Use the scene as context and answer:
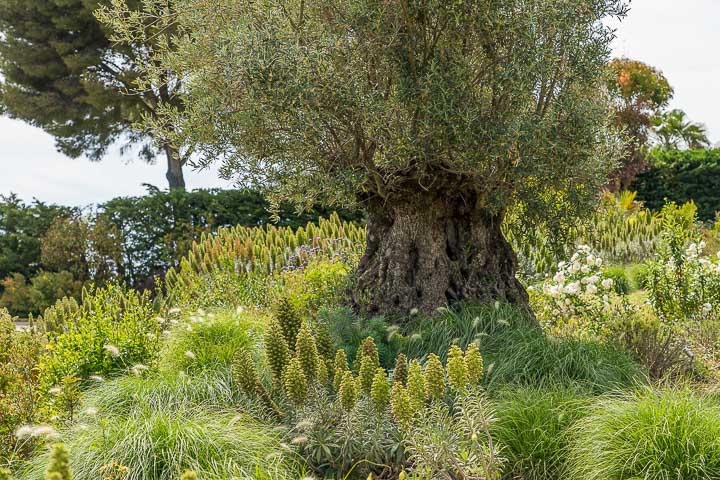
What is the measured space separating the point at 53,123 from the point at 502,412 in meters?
20.8

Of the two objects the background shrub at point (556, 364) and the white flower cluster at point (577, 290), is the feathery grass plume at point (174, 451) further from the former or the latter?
the white flower cluster at point (577, 290)

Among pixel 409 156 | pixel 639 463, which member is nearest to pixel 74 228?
pixel 409 156

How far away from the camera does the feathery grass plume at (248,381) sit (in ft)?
13.8

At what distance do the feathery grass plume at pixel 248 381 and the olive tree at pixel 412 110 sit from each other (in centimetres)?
181

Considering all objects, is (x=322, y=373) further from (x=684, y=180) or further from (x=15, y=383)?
(x=684, y=180)

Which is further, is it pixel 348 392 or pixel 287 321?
pixel 287 321

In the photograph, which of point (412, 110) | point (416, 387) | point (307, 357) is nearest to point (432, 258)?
point (412, 110)

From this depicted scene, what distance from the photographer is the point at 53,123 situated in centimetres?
2180

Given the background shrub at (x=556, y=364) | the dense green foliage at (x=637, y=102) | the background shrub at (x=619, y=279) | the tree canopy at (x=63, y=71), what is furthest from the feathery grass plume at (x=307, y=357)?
the tree canopy at (x=63, y=71)

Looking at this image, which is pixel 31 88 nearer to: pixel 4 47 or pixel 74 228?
pixel 4 47

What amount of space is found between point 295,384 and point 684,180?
1853 cm

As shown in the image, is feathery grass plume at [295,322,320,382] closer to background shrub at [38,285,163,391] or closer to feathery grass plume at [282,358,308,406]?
feathery grass plume at [282,358,308,406]

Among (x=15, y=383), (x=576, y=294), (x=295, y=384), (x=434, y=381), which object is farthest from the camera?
(x=576, y=294)

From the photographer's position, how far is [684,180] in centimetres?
1980
